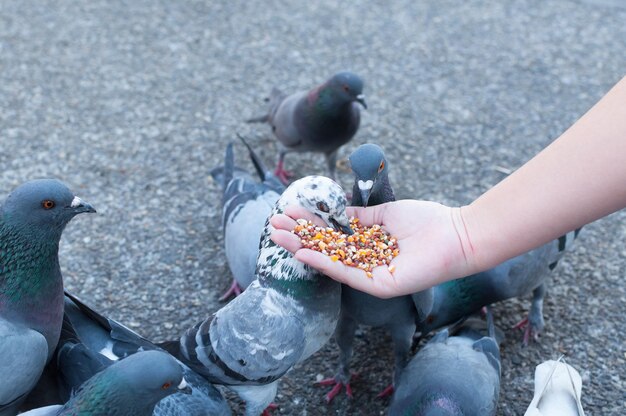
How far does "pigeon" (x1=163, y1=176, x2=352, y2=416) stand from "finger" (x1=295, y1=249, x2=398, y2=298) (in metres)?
0.14

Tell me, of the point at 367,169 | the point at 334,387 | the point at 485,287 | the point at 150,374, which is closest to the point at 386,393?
the point at 334,387

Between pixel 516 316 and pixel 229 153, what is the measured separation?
194 centimetres

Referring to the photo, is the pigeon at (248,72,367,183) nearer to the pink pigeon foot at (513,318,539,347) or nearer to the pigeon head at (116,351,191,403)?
the pink pigeon foot at (513,318,539,347)

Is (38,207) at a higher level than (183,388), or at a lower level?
higher

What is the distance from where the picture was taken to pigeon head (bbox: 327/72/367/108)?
4.55 m

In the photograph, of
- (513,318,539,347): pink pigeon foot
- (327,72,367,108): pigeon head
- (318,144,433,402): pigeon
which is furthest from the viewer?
(327,72,367,108): pigeon head

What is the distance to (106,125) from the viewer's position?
5391 millimetres

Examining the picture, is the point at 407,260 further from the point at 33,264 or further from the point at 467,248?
the point at 33,264

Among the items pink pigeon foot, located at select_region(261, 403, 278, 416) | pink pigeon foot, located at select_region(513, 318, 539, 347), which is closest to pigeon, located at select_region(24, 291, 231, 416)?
pink pigeon foot, located at select_region(261, 403, 278, 416)

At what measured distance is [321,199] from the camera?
2.77m

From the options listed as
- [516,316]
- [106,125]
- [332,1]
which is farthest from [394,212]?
[332,1]

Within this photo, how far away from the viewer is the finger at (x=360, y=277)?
8.82 ft

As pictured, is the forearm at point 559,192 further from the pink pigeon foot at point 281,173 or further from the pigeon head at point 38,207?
the pink pigeon foot at point 281,173

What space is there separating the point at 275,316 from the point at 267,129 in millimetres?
2978
